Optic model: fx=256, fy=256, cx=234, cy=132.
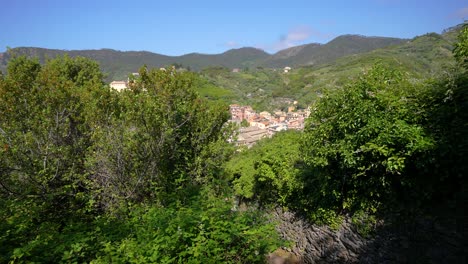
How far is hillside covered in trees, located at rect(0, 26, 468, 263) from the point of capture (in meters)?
3.54

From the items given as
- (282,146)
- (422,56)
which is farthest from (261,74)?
(282,146)

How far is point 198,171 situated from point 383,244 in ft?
17.2

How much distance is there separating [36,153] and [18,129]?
44.4 inches

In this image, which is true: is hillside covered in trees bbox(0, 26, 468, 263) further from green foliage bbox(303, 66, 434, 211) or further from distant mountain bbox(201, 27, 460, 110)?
distant mountain bbox(201, 27, 460, 110)

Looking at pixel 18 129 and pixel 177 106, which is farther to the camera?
pixel 177 106

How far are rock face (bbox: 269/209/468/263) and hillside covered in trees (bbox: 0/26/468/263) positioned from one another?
0.04m

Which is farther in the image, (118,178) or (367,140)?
(118,178)

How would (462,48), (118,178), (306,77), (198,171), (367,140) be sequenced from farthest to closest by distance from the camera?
(306,77) → (198,171) → (118,178) → (367,140) → (462,48)

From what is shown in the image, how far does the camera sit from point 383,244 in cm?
594

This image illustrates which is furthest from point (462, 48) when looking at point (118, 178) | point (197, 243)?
point (118, 178)

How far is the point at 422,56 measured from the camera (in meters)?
79.7

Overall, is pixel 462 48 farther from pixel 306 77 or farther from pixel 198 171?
pixel 306 77

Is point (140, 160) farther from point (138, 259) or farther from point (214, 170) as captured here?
point (138, 259)

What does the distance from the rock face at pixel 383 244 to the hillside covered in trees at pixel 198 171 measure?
0.13 ft
